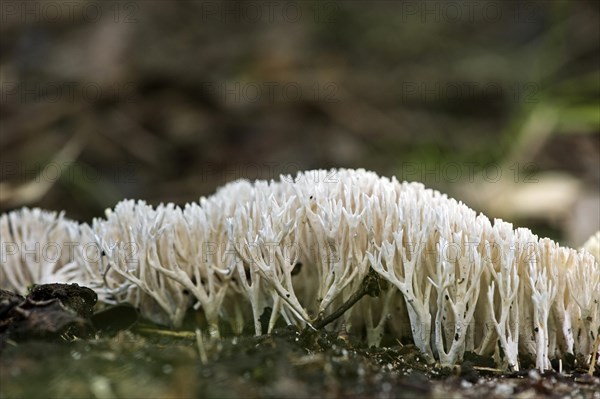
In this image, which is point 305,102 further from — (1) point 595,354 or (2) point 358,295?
(1) point 595,354

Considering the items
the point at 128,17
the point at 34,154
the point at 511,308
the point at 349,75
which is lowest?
the point at 511,308

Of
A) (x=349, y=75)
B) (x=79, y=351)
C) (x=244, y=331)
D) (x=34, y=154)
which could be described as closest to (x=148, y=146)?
(x=34, y=154)

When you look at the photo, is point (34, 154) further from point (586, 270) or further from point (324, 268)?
point (586, 270)

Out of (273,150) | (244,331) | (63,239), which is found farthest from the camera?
(273,150)

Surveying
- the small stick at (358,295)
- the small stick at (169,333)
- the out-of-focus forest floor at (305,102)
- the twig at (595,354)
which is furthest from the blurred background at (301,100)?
the small stick at (169,333)

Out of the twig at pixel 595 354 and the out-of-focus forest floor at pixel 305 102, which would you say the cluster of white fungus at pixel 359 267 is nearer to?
the twig at pixel 595 354

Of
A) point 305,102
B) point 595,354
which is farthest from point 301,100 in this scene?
point 595,354

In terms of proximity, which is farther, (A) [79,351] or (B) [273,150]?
(B) [273,150]

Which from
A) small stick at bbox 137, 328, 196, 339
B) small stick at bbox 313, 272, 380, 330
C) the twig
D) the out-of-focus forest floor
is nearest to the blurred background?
the out-of-focus forest floor
